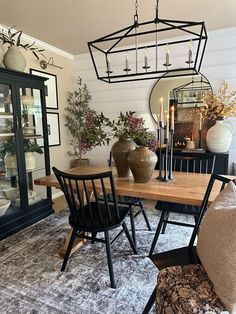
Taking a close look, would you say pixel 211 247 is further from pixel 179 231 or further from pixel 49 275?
pixel 179 231

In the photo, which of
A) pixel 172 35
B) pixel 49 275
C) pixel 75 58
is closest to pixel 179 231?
pixel 49 275

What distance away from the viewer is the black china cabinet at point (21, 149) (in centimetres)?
271

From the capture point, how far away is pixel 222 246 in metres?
1.02

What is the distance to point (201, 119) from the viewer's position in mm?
3518

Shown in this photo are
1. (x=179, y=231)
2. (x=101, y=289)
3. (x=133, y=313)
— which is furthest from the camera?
(x=179, y=231)

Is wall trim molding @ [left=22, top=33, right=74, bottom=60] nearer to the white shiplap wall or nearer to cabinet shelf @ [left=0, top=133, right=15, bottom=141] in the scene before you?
the white shiplap wall

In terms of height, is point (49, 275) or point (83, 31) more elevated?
point (83, 31)

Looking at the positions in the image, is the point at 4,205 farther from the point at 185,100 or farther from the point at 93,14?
the point at 185,100

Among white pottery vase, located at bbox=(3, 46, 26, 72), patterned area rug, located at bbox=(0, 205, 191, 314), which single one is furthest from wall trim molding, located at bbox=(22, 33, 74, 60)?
patterned area rug, located at bbox=(0, 205, 191, 314)

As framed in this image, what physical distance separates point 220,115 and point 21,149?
8.65 feet

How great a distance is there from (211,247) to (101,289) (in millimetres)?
1089

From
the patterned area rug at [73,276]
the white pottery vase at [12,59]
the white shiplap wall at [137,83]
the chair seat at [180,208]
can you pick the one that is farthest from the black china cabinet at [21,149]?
the chair seat at [180,208]

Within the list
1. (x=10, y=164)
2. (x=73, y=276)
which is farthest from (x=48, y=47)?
(x=73, y=276)

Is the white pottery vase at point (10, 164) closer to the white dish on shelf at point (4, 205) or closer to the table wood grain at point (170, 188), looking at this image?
the white dish on shelf at point (4, 205)
